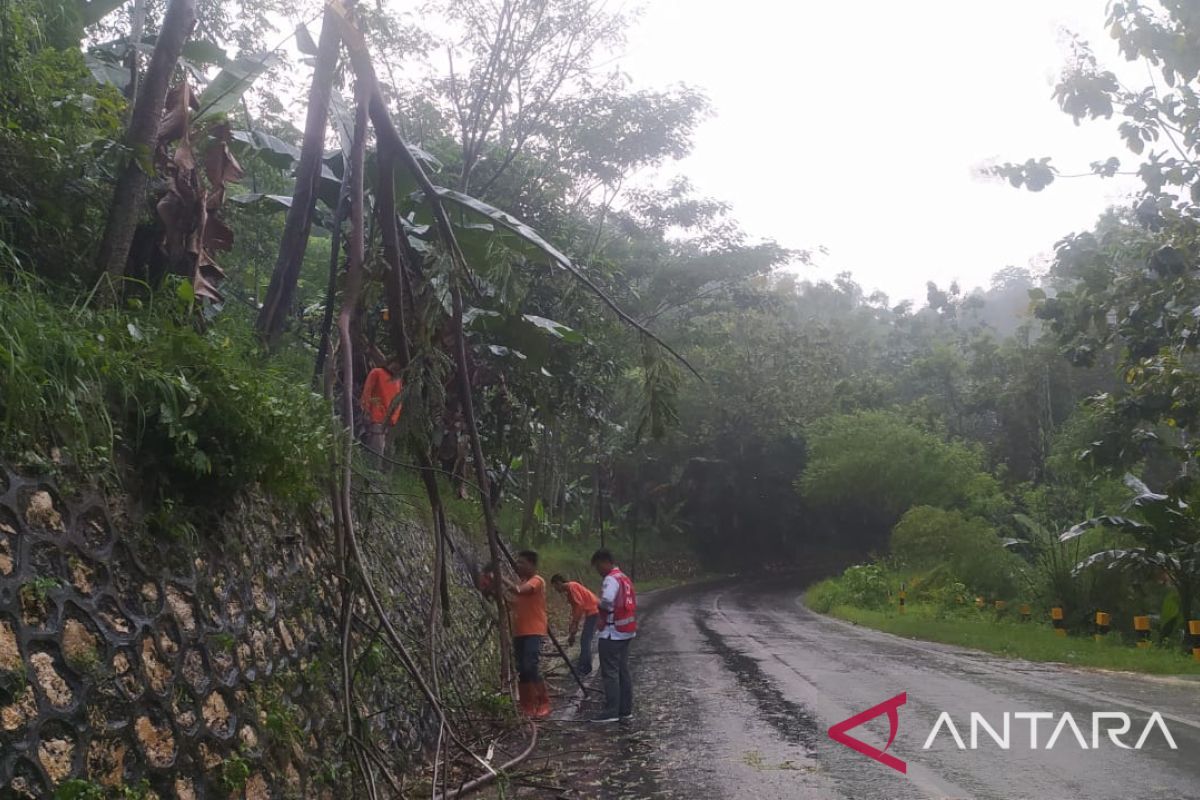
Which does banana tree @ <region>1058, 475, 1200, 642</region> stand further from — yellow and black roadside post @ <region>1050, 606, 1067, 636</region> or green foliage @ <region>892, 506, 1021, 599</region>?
green foliage @ <region>892, 506, 1021, 599</region>

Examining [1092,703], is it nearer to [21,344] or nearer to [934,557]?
[21,344]

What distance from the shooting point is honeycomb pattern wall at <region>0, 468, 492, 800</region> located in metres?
3.64

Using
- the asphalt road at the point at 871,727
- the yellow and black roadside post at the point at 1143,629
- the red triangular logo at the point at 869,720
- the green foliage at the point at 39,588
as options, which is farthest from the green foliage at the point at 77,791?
the yellow and black roadside post at the point at 1143,629

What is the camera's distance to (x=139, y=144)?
6230 mm

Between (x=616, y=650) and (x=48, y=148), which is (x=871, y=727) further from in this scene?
A: (x=48, y=148)

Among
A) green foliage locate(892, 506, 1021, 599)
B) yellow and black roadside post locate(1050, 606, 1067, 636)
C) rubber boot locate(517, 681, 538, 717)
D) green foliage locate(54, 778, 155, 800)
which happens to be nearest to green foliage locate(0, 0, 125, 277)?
green foliage locate(54, 778, 155, 800)

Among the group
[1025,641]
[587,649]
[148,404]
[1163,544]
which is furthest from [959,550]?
[148,404]

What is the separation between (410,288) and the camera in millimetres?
6078

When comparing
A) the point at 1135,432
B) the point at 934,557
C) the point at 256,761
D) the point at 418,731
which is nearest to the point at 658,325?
the point at 934,557

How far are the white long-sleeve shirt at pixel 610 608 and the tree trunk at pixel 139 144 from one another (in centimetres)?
522

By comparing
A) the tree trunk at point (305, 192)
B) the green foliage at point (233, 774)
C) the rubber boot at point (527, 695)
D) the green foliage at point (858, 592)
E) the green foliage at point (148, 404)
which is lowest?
the green foliage at point (858, 592)

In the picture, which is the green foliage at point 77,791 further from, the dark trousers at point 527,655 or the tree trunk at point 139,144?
the dark trousers at point 527,655

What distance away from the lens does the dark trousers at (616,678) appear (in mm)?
9500

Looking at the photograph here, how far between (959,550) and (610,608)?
18.6m
